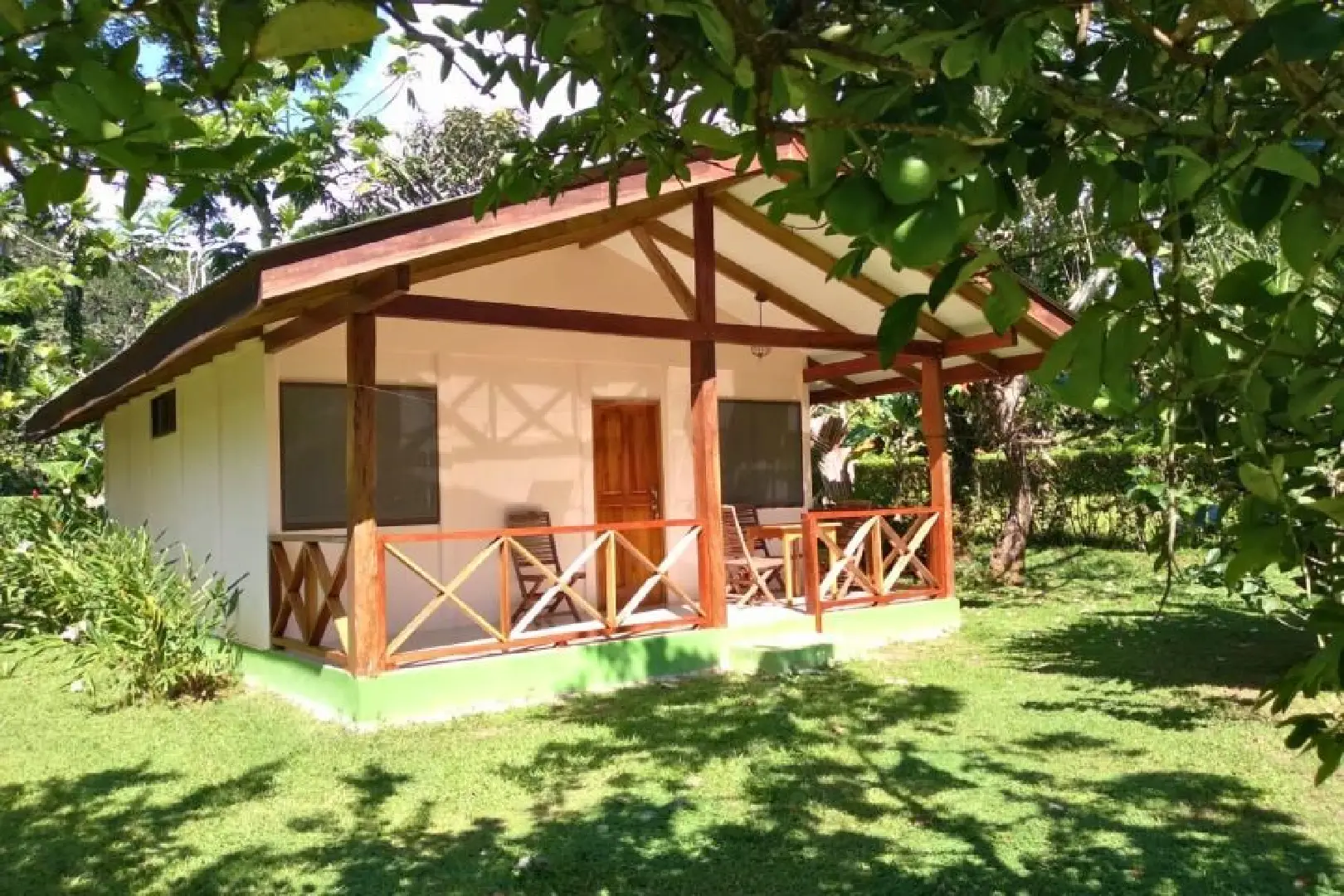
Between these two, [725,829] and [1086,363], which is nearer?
[1086,363]

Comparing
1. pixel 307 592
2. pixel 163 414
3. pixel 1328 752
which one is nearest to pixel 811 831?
pixel 1328 752

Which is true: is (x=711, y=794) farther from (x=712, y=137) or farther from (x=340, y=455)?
(x=340, y=455)

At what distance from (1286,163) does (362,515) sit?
6190 millimetres

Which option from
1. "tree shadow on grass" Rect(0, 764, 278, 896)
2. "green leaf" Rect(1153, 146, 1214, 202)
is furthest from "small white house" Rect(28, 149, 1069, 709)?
"green leaf" Rect(1153, 146, 1214, 202)

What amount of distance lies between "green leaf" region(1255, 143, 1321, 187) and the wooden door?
9.09m

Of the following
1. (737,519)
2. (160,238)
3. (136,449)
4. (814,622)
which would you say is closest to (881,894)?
(814,622)

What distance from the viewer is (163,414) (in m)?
10.5

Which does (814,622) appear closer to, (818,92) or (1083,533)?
(818,92)

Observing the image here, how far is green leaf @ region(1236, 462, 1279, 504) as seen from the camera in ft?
3.20

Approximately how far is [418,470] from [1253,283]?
8.10 metres

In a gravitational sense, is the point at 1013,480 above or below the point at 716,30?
below

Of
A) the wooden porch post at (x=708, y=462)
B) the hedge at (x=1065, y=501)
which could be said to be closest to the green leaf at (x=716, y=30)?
the wooden porch post at (x=708, y=462)

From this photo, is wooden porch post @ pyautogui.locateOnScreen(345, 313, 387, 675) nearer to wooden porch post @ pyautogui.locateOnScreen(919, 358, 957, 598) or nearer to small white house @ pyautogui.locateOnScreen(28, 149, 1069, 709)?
small white house @ pyautogui.locateOnScreen(28, 149, 1069, 709)

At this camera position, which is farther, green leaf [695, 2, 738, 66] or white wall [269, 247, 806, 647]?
white wall [269, 247, 806, 647]
